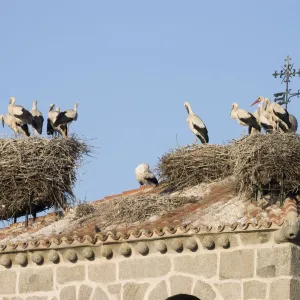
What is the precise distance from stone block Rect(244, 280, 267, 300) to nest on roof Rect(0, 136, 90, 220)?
6.15 meters

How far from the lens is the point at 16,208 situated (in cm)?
2303

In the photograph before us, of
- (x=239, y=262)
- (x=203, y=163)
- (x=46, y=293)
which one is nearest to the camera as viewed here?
(x=239, y=262)

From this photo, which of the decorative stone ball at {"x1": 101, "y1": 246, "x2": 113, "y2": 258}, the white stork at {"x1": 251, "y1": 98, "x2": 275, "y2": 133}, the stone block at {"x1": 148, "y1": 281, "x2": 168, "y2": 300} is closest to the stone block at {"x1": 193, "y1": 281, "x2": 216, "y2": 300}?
the stone block at {"x1": 148, "y1": 281, "x2": 168, "y2": 300}

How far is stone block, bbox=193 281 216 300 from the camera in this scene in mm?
17406

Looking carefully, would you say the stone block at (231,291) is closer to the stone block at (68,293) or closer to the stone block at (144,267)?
the stone block at (144,267)

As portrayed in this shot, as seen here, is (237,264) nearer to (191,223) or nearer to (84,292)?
(191,223)

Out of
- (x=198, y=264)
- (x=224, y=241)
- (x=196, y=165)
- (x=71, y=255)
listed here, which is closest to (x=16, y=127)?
(x=196, y=165)

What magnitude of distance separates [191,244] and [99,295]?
1.46 m

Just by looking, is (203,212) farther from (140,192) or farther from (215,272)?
(140,192)

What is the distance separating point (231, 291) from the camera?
17312 millimetres

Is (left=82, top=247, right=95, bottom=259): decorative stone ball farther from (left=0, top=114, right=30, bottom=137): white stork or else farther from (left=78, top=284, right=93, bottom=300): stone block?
(left=0, top=114, right=30, bottom=137): white stork

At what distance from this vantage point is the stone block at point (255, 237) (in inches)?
682

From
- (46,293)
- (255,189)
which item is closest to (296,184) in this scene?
(255,189)

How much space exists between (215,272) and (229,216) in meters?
1.40
